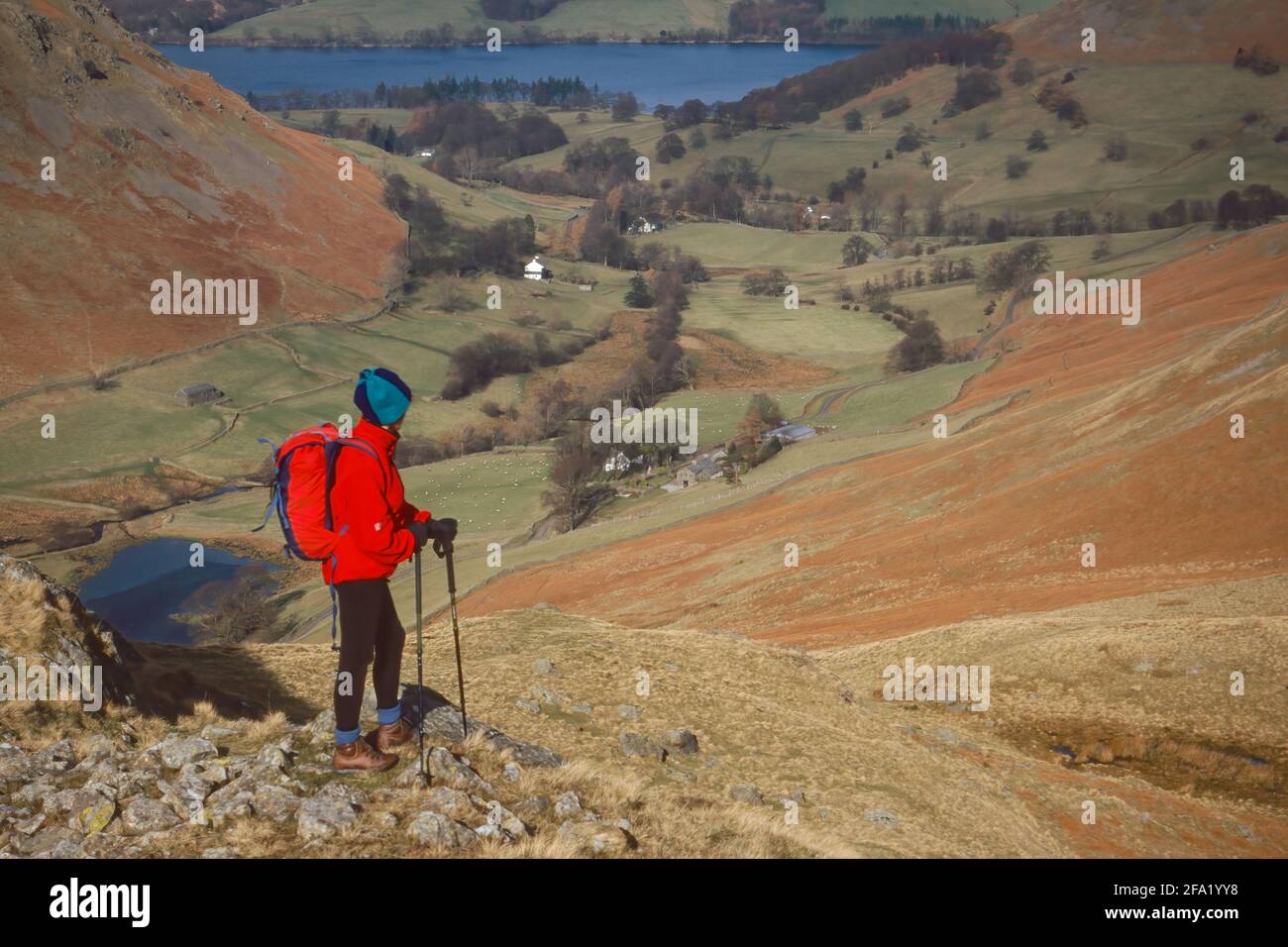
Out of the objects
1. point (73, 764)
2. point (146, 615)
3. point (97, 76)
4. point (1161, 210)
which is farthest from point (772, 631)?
point (1161, 210)

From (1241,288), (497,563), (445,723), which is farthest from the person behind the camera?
(1241,288)

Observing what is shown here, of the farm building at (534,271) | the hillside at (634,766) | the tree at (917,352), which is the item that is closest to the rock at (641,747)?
the hillside at (634,766)

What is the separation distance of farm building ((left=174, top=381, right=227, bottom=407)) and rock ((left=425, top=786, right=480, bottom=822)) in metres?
105

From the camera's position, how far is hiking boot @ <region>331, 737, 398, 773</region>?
38.9 ft

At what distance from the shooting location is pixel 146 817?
34.3ft

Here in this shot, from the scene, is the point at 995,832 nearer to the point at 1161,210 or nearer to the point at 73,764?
the point at 73,764

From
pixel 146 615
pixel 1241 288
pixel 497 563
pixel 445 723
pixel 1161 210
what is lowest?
pixel 146 615

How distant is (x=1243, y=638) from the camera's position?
24906mm

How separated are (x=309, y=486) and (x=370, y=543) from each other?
0.81 metres

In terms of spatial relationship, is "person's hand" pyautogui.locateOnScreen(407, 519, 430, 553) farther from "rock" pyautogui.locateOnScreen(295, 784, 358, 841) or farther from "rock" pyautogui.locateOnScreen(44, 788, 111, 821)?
"rock" pyautogui.locateOnScreen(44, 788, 111, 821)

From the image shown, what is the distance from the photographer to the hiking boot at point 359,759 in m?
11.9

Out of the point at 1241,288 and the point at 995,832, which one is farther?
the point at 1241,288

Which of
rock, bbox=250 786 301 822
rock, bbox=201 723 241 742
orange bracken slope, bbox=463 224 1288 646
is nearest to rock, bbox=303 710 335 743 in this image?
rock, bbox=201 723 241 742

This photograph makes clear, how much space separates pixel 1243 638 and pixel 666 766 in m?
15.2
